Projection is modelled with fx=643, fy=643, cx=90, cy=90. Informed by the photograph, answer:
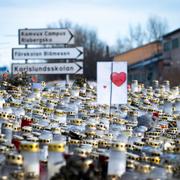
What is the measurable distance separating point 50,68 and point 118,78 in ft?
32.4

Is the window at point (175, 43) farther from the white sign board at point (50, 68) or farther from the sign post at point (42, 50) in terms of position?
the white sign board at point (50, 68)

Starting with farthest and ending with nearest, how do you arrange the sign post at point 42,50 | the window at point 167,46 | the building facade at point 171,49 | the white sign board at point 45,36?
the window at point 167,46
the building facade at point 171,49
the white sign board at point 45,36
the sign post at point 42,50

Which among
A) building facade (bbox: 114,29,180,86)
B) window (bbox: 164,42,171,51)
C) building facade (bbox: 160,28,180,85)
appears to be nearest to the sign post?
building facade (bbox: 114,29,180,86)

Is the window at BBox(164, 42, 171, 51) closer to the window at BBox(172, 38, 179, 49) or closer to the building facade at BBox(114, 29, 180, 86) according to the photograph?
the building facade at BBox(114, 29, 180, 86)

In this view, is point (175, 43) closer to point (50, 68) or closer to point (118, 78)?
point (50, 68)

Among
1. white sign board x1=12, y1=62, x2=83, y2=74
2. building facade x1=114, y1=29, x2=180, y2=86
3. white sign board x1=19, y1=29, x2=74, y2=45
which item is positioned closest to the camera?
white sign board x1=12, y1=62, x2=83, y2=74

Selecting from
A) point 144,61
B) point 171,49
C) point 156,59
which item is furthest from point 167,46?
point 144,61

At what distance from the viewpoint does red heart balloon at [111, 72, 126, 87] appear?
11855 mm

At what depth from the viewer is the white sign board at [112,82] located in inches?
469

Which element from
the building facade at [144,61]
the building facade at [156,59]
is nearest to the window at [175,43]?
the building facade at [156,59]

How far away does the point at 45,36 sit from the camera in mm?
22172

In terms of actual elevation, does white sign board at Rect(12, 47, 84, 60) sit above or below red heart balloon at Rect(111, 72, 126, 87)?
above

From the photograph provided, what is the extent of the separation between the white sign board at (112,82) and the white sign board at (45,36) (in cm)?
968

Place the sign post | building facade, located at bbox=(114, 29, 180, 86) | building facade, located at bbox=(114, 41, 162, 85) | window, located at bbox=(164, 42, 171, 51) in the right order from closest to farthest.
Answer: the sign post → building facade, located at bbox=(114, 29, 180, 86) → building facade, located at bbox=(114, 41, 162, 85) → window, located at bbox=(164, 42, 171, 51)
